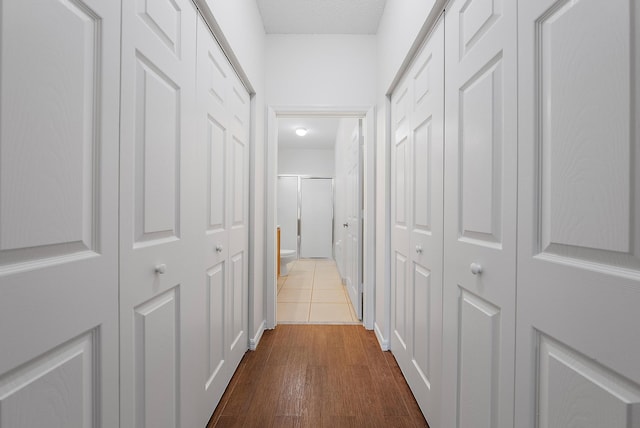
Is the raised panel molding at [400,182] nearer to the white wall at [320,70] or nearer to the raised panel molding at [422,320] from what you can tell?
the raised panel molding at [422,320]

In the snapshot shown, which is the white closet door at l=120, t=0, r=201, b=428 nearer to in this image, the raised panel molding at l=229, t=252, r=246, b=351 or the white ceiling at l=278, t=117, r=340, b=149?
the raised panel molding at l=229, t=252, r=246, b=351

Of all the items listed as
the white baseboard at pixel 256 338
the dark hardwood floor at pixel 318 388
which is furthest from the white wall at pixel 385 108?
the white baseboard at pixel 256 338

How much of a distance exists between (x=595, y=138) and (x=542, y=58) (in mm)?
254

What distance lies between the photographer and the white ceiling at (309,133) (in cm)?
467

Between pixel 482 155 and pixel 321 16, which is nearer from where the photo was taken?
pixel 482 155

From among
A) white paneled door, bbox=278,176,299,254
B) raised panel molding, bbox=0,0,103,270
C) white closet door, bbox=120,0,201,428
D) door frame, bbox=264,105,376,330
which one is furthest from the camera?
white paneled door, bbox=278,176,299,254

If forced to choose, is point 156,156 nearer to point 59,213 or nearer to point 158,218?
point 158,218

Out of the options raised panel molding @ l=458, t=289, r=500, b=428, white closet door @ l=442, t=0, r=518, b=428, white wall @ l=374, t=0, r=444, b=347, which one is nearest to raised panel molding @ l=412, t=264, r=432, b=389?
white closet door @ l=442, t=0, r=518, b=428

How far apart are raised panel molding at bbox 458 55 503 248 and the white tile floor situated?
1920 millimetres

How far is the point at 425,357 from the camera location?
1435 millimetres

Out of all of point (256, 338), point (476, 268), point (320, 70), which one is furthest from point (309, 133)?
point (476, 268)

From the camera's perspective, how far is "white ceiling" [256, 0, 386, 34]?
7.17 ft

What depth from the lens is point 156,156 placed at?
0.95 m

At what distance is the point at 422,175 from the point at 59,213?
1369 mm
